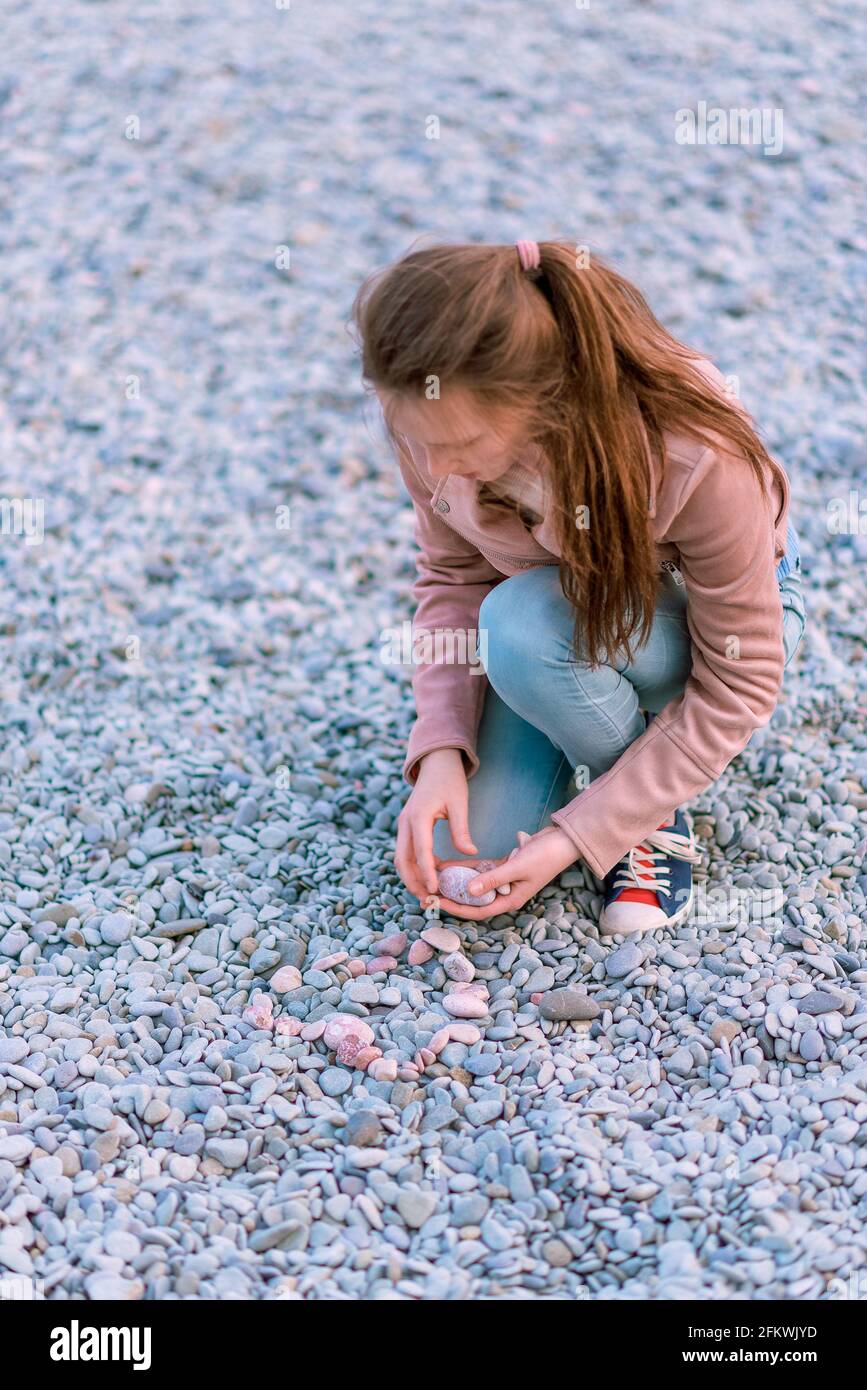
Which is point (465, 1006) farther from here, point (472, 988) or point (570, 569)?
point (570, 569)

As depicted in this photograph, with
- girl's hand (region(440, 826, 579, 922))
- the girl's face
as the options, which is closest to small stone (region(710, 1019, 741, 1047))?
girl's hand (region(440, 826, 579, 922))

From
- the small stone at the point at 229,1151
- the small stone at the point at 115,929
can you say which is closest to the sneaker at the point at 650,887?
the small stone at the point at 229,1151

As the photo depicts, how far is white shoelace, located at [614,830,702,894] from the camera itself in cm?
240

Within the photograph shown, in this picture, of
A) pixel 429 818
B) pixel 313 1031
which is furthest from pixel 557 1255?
pixel 429 818

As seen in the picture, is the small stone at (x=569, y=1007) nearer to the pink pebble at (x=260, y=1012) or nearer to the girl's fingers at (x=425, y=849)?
the girl's fingers at (x=425, y=849)

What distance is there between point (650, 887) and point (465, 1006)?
0.42 metres

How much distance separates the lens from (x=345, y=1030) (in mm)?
2189

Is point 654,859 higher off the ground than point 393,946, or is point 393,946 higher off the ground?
point 654,859

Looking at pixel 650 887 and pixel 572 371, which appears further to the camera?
pixel 650 887

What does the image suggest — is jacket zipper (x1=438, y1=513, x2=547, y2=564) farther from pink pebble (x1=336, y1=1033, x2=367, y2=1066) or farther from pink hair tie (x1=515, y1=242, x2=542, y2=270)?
pink pebble (x1=336, y1=1033, x2=367, y2=1066)

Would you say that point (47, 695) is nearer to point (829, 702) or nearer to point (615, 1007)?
point (615, 1007)

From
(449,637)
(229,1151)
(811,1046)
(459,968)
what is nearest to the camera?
(229,1151)
